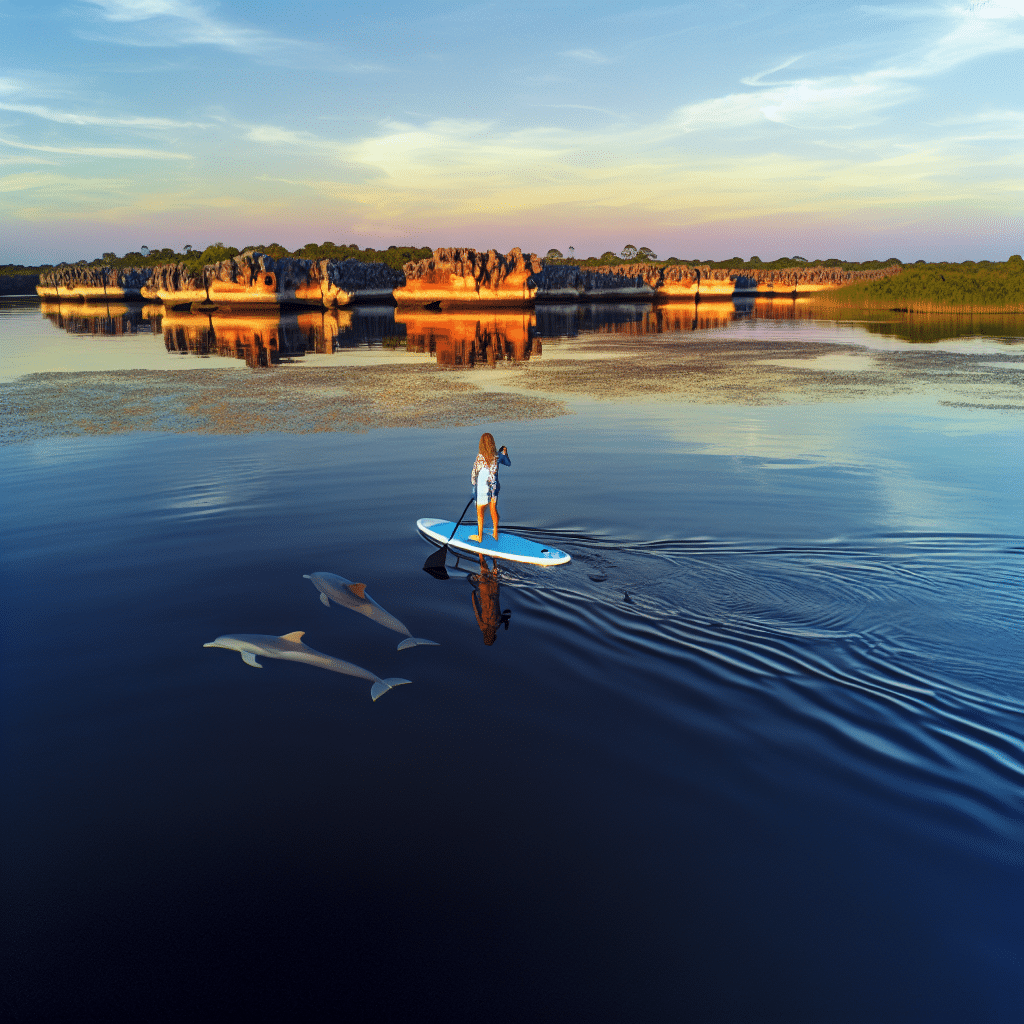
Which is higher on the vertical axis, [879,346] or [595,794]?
[879,346]

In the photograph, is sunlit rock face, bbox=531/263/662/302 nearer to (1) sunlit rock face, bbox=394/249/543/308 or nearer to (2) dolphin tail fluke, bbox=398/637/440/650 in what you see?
(1) sunlit rock face, bbox=394/249/543/308

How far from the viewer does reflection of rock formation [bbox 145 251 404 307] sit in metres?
114

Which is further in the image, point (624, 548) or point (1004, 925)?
point (624, 548)

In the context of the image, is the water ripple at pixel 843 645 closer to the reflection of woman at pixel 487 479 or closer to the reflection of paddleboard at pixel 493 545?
the reflection of paddleboard at pixel 493 545

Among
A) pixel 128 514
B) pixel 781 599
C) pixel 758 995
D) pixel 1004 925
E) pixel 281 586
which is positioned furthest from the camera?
pixel 128 514

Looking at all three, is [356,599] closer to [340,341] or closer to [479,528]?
[479,528]

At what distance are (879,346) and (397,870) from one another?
46054 mm

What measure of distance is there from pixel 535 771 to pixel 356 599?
4.17 metres

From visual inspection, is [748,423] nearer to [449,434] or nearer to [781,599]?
[449,434]

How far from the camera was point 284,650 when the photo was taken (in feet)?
28.6

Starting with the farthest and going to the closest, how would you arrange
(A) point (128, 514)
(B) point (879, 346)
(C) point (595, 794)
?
(B) point (879, 346), (A) point (128, 514), (C) point (595, 794)

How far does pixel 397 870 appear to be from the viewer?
5.40 metres

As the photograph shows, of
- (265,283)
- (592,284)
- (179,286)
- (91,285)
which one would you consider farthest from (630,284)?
(91,285)

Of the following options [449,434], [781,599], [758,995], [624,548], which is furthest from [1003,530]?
[449,434]
